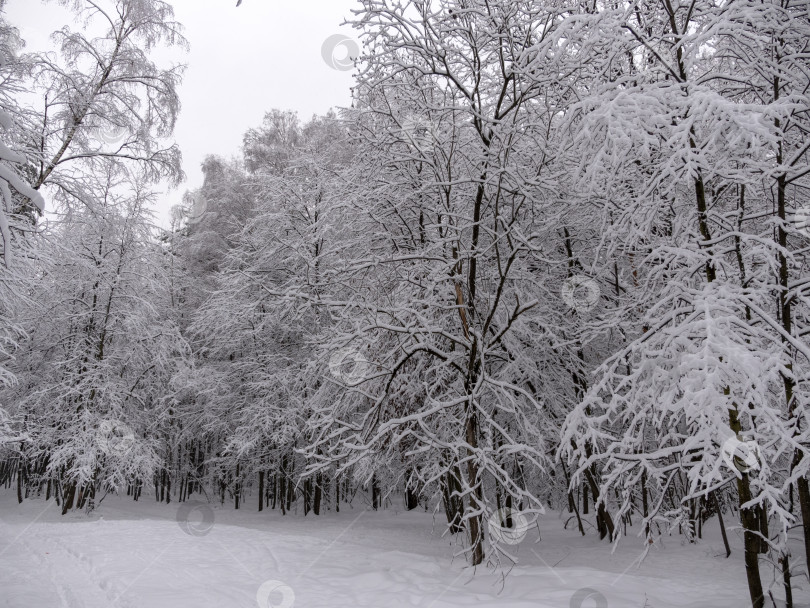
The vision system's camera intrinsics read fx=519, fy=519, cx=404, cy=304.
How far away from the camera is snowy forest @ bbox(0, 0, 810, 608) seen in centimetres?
430

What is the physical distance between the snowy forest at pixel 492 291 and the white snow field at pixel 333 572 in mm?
94

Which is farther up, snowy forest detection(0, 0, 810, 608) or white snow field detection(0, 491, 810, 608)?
snowy forest detection(0, 0, 810, 608)

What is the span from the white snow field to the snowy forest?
0.09m

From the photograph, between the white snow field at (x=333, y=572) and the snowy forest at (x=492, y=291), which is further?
the white snow field at (x=333, y=572)

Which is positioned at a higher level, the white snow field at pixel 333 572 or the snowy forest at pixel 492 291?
the snowy forest at pixel 492 291

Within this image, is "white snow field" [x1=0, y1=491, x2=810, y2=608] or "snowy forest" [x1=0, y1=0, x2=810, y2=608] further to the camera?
"white snow field" [x1=0, y1=491, x2=810, y2=608]

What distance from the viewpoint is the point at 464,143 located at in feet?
24.6

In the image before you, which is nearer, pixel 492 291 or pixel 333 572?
pixel 333 572

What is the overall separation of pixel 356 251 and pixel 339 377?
7.27ft

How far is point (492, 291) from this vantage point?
7898mm

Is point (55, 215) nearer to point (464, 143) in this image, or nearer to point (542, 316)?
point (464, 143)

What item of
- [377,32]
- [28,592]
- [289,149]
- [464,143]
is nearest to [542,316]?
[464,143]

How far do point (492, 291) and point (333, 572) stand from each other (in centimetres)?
449

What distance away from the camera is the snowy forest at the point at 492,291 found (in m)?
4.30
